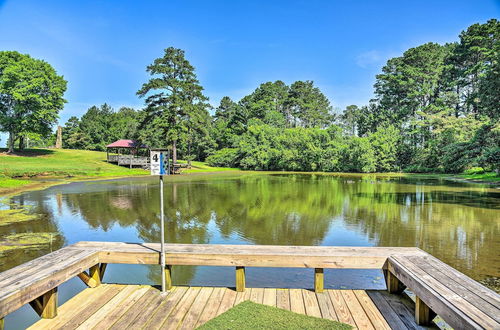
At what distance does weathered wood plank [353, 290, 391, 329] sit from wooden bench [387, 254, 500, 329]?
0.37 m

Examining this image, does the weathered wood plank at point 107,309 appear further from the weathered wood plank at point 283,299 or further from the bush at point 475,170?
the bush at point 475,170

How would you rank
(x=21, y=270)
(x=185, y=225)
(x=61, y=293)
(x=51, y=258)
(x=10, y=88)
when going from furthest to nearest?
(x=10, y=88) → (x=185, y=225) → (x=61, y=293) → (x=51, y=258) → (x=21, y=270)

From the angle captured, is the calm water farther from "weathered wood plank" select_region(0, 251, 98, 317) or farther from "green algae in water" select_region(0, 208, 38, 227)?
"weathered wood plank" select_region(0, 251, 98, 317)

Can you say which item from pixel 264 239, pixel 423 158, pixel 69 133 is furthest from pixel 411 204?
pixel 69 133

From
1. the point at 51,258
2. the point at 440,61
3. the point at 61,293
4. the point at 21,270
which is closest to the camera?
the point at 21,270

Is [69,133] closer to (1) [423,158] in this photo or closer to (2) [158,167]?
(1) [423,158]

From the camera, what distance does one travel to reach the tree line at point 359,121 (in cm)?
3775

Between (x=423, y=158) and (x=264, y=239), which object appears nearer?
(x=264, y=239)

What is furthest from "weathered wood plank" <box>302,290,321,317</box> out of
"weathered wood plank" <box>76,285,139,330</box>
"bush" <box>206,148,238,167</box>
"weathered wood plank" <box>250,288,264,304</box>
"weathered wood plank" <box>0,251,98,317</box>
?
"bush" <box>206,148,238,167</box>

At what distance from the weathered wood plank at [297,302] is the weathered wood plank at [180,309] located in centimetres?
120

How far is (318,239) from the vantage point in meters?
8.59

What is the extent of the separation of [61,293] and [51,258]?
1.55m

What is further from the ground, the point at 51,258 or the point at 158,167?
the point at 158,167

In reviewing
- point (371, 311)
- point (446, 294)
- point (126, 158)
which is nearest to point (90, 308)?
point (371, 311)
